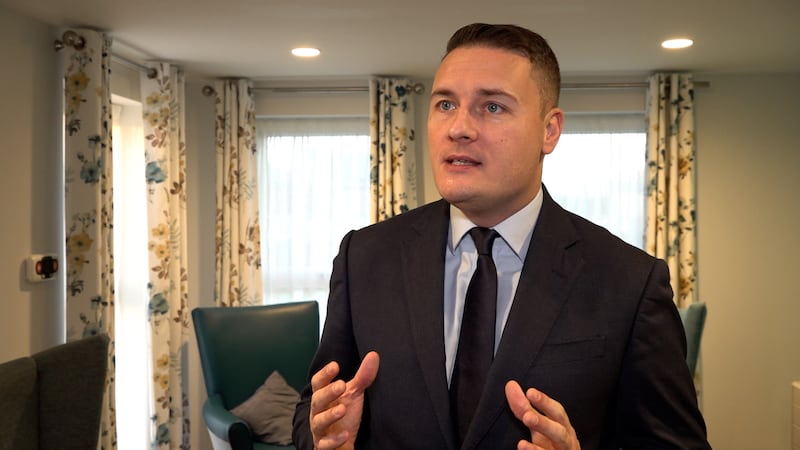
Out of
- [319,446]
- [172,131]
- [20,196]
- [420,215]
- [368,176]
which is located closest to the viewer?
[319,446]

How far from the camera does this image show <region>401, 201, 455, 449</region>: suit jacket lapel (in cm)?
131

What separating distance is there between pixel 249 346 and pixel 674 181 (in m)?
2.90

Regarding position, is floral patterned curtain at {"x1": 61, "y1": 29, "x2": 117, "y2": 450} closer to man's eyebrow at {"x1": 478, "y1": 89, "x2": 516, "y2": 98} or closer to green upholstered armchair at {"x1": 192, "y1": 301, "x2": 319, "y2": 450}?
green upholstered armchair at {"x1": 192, "y1": 301, "x2": 319, "y2": 450}

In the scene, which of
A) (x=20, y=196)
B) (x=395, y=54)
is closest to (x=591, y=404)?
(x=20, y=196)

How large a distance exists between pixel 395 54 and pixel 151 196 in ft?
5.46

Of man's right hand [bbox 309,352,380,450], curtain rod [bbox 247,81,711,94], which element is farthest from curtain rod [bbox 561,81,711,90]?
man's right hand [bbox 309,352,380,450]

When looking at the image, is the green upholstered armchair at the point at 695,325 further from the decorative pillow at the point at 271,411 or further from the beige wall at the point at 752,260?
the decorative pillow at the point at 271,411

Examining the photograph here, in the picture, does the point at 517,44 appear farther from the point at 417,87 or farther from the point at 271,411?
the point at 417,87

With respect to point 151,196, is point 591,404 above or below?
below

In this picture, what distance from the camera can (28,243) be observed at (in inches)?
142

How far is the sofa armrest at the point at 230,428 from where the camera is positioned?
13.2 feet

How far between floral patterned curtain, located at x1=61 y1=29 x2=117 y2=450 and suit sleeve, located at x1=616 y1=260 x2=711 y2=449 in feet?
10.1

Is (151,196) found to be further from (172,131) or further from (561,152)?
(561,152)

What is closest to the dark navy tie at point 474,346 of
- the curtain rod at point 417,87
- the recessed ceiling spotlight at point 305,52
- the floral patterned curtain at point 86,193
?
the floral patterned curtain at point 86,193
